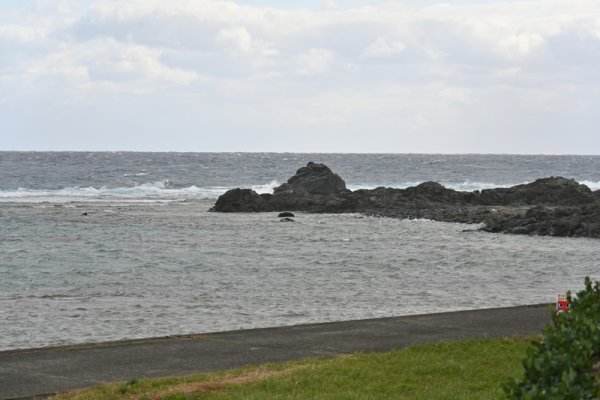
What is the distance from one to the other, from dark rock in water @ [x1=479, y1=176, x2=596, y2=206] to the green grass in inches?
1829

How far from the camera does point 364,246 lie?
1446 inches

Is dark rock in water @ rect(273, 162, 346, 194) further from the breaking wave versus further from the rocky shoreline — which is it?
the breaking wave

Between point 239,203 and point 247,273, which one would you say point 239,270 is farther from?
point 239,203

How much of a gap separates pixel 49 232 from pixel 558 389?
3832cm

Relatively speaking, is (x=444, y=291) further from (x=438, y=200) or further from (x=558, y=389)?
(x=438, y=200)

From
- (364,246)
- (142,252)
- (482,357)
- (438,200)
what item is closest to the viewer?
(482,357)

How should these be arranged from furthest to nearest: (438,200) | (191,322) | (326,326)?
(438,200) → (191,322) → (326,326)

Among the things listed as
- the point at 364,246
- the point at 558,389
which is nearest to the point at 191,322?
the point at 558,389

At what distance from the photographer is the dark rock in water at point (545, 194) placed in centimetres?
5694

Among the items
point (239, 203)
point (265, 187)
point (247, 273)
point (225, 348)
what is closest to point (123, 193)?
point (265, 187)

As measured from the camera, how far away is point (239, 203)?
59.0 metres

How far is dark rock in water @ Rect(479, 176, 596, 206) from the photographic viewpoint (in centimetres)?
5694

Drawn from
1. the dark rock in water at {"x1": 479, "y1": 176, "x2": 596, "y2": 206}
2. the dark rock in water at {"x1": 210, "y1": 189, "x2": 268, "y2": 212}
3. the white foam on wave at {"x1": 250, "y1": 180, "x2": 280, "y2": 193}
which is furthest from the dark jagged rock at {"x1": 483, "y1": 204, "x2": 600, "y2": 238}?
the white foam on wave at {"x1": 250, "y1": 180, "x2": 280, "y2": 193}

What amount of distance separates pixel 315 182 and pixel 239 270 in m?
38.1
